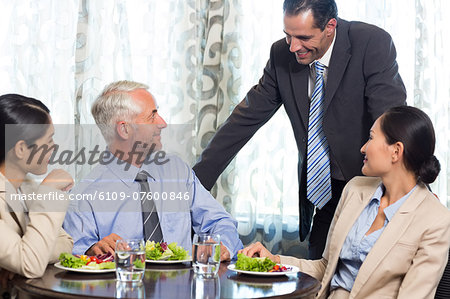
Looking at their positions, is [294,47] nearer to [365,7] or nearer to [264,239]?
[365,7]

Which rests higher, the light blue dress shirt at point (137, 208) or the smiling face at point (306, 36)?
the smiling face at point (306, 36)

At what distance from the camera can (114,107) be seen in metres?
2.34

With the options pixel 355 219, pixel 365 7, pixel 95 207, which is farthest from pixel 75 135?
pixel 355 219

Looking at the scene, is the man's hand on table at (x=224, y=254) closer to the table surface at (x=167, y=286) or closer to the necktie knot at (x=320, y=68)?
the table surface at (x=167, y=286)

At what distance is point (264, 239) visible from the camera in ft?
11.2

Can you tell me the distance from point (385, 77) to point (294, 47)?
1.27ft

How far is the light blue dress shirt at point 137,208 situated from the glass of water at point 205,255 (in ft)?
1.52

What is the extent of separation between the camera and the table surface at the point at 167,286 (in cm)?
153

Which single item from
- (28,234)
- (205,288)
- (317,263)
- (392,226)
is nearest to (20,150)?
(28,234)

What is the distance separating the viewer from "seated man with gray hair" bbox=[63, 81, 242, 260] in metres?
2.24

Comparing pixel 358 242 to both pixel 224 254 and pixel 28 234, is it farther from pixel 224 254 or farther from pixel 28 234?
pixel 28 234

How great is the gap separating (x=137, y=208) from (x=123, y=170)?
0.16 meters

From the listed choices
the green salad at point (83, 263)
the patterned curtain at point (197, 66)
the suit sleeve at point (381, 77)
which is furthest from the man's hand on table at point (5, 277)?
the patterned curtain at point (197, 66)

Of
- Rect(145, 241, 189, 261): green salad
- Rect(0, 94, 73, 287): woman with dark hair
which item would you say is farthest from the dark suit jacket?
Rect(0, 94, 73, 287): woman with dark hair
